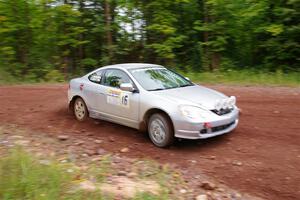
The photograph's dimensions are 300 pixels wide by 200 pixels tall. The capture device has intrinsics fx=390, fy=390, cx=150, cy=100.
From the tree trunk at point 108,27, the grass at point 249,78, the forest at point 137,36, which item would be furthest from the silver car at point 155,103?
the tree trunk at point 108,27

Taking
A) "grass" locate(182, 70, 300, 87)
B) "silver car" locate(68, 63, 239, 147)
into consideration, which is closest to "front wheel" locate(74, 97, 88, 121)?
"silver car" locate(68, 63, 239, 147)

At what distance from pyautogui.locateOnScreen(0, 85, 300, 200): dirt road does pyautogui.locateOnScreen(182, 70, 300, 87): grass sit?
1.88 meters

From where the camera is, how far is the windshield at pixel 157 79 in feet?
25.7

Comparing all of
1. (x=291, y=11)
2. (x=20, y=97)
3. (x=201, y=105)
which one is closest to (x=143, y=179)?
(x=201, y=105)

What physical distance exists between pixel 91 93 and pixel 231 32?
10.8 metres

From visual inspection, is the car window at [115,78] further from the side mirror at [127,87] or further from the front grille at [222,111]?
the front grille at [222,111]

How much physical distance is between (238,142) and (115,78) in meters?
2.90

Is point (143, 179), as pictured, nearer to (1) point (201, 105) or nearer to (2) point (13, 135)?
(1) point (201, 105)

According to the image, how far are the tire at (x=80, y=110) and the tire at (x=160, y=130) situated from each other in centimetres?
221

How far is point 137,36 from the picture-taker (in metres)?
19.5

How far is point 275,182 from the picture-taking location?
586 centimetres

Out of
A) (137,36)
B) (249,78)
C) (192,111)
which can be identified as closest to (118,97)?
(192,111)

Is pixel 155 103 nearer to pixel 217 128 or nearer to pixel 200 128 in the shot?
pixel 200 128

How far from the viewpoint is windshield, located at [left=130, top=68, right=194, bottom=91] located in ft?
25.7
